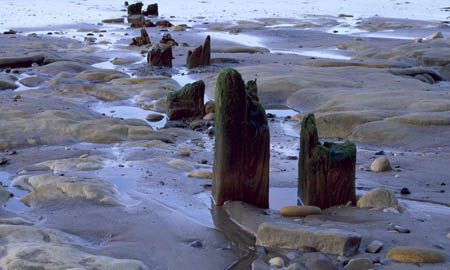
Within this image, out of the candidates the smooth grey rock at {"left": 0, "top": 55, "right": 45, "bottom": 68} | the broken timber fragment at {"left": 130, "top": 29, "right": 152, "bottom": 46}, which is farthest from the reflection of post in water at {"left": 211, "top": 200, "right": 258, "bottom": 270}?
the broken timber fragment at {"left": 130, "top": 29, "right": 152, "bottom": 46}

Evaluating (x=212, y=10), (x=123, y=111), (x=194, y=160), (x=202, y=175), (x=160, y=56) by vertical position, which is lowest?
(x=123, y=111)

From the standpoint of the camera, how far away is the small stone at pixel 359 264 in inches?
170

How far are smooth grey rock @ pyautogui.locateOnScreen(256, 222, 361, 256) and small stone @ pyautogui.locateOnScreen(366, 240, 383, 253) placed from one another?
0.31ft

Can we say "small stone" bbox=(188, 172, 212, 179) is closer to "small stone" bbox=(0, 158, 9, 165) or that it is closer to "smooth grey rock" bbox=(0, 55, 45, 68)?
"small stone" bbox=(0, 158, 9, 165)

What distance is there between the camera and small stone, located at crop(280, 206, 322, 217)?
17.5 feet

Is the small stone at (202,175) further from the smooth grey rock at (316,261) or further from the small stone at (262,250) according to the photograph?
the smooth grey rock at (316,261)

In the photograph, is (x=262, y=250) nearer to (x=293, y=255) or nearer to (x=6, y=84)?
(x=293, y=255)

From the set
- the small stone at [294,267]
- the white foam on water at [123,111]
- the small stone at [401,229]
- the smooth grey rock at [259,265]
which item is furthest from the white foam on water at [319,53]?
the small stone at [294,267]

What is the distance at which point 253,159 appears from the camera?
556cm

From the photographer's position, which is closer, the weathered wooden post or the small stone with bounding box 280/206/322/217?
the small stone with bounding box 280/206/322/217

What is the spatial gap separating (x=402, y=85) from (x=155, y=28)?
53.4 ft

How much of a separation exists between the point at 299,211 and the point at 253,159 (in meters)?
0.64

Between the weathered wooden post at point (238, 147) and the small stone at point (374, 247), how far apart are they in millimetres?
1301

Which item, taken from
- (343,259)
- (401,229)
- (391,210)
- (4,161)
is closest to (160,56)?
(4,161)
